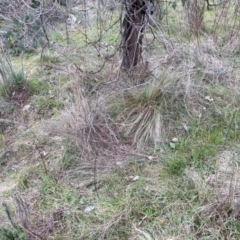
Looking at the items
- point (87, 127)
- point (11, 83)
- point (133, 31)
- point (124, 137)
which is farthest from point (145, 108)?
point (11, 83)

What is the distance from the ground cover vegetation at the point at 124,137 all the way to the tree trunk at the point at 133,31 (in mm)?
11

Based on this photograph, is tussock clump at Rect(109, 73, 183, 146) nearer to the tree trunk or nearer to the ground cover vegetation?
the ground cover vegetation

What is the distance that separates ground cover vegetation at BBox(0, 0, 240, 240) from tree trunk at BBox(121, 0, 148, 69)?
0.4 inches

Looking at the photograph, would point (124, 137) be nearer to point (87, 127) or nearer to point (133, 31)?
point (87, 127)

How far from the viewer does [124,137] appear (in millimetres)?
2709

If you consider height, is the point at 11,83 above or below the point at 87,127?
above

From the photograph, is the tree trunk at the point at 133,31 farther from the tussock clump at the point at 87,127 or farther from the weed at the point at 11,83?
the weed at the point at 11,83

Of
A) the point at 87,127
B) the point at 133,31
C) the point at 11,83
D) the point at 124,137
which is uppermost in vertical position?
Result: the point at 133,31

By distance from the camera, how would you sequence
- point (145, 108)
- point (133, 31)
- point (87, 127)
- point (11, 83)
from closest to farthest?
point (87, 127) → point (145, 108) → point (133, 31) → point (11, 83)

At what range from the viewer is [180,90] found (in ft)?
9.83

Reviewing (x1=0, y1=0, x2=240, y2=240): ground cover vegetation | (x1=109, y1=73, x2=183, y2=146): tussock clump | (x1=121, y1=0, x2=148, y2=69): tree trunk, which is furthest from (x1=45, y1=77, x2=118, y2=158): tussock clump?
(x1=121, y1=0, x2=148, y2=69): tree trunk

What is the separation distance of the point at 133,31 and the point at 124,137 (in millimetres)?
1204

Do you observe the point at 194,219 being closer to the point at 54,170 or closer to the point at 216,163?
the point at 216,163

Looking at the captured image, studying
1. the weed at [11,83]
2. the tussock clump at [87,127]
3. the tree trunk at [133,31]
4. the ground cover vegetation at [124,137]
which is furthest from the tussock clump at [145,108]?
the weed at [11,83]
